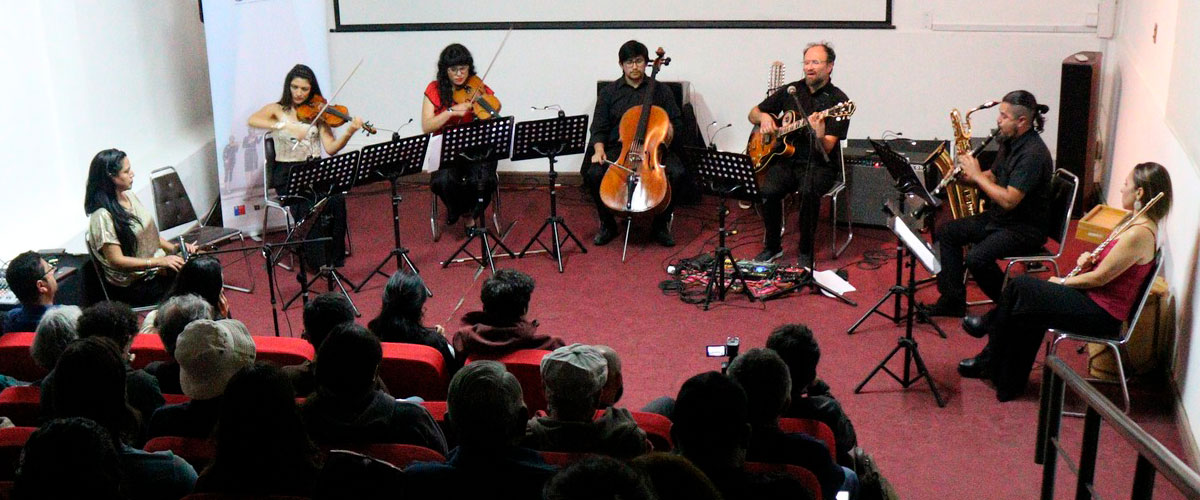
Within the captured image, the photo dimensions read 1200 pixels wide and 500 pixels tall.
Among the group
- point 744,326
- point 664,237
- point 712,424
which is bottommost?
point 744,326

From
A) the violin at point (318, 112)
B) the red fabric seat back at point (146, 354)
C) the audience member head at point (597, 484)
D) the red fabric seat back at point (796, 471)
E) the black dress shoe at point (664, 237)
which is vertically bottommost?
the black dress shoe at point (664, 237)

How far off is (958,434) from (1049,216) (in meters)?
1.72

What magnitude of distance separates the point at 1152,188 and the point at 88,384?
13.5 ft

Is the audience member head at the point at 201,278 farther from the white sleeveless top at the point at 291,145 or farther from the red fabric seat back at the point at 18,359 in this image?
the white sleeveless top at the point at 291,145

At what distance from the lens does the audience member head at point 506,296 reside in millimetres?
4090

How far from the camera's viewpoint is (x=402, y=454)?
3.01 m

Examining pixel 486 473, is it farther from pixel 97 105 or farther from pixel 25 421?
pixel 97 105

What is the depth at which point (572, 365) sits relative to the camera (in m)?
3.08

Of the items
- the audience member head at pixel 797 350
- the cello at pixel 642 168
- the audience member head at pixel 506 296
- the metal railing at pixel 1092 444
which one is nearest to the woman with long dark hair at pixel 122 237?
the audience member head at pixel 506 296

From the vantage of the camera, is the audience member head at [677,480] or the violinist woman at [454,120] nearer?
the audience member head at [677,480]

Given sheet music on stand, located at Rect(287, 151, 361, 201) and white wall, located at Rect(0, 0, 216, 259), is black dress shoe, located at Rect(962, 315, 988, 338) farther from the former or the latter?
white wall, located at Rect(0, 0, 216, 259)

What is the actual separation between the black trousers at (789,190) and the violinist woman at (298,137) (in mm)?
2624

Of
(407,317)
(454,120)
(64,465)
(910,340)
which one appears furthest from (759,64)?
(64,465)

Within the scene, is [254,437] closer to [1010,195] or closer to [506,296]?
[506,296]
